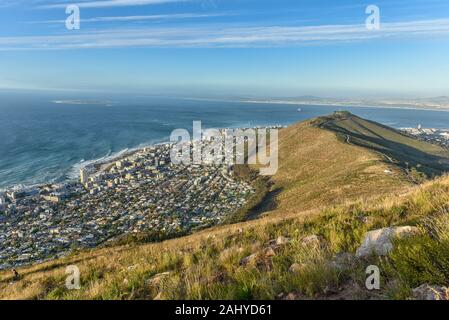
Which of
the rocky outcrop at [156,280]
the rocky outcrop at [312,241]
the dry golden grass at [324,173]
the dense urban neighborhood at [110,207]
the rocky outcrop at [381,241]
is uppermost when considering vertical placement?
the rocky outcrop at [381,241]

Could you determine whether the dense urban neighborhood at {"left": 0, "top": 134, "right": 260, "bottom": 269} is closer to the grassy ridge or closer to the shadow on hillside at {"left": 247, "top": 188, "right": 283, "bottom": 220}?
the shadow on hillside at {"left": 247, "top": 188, "right": 283, "bottom": 220}

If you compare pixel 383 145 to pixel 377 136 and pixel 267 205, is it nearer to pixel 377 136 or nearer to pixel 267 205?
pixel 377 136

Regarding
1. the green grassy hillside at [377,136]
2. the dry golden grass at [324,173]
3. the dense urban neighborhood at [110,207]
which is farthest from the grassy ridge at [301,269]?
the green grassy hillside at [377,136]

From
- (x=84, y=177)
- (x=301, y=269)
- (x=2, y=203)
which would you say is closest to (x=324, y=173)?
(x=84, y=177)

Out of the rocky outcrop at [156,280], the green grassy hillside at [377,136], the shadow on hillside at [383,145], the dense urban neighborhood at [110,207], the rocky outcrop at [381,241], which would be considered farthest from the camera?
the green grassy hillside at [377,136]

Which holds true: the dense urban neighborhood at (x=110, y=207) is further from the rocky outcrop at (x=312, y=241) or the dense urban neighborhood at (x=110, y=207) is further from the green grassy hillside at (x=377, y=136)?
Answer: the green grassy hillside at (x=377, y=136)
